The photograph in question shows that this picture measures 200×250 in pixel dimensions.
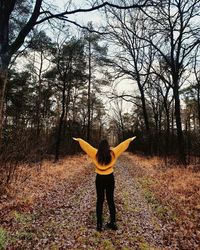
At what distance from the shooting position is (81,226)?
6.90 metres

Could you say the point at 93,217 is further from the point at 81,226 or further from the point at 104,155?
the point at 104,155

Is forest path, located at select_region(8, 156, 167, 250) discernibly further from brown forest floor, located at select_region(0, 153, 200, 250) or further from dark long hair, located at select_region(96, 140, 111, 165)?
dark long hair, located at select_region(96, 140, 111, 165)

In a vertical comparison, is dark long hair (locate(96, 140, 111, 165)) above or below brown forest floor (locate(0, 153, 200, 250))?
above

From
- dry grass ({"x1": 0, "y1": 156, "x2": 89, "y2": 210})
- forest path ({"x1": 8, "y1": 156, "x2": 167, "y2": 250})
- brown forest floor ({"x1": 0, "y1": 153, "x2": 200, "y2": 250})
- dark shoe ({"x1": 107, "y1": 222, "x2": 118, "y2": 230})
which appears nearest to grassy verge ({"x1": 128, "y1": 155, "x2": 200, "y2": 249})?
brown forest floor ({"x1": 0, "y1": 153, "x2": 200, "y2": 250})

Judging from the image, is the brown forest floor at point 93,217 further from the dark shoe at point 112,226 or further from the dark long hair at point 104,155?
the dark long hair at point 104,155

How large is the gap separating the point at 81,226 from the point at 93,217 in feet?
2.59

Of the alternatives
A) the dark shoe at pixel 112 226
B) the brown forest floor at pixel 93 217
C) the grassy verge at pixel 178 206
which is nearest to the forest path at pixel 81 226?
the brown forest floor at pixel 93 217

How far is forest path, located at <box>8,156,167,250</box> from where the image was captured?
5.83 meters

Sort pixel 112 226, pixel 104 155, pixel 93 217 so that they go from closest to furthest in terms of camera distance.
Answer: pixel 112 226, pixel 104 155, pixel 93 217

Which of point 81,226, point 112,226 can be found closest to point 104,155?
point 112,226

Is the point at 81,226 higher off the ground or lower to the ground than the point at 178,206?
lower

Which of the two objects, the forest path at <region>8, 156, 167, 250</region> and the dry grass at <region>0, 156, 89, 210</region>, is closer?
the forest path at <region>8, 156, 167, 250</region>

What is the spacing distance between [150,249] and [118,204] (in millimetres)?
3420

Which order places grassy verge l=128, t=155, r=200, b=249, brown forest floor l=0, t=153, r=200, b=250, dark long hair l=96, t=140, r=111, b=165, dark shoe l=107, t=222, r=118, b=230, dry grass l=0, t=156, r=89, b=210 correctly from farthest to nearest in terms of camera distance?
dry grass l=0, t=156, r=89, b=210 < dark long hair l=96, t=140, r=111, b=165 < dark shoe l=107, t=222, r=118, b=230 < grassy verge l=128, t=155, r=200, b=249 < brown forest floor l=0, t=153, r=200, b=250
